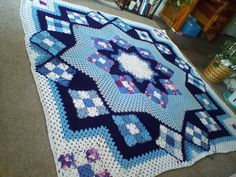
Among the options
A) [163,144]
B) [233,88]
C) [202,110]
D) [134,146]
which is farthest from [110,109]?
[233,88]

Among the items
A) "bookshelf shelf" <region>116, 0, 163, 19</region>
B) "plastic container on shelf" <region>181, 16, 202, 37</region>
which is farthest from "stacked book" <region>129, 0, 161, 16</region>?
"plastic container on shelf" <region>181, 16, 202, 37</region>

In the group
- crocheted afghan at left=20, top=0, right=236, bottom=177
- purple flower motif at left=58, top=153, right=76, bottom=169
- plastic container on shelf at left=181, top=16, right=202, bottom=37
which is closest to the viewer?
purple flower motif at left=58, top=153, right=76, bottom=169

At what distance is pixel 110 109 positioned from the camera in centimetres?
143

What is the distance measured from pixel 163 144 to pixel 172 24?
6.98 feet

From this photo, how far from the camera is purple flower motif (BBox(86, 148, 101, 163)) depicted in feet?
3.69

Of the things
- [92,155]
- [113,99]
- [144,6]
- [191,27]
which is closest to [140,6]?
[144,6]

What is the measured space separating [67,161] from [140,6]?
7.72ft

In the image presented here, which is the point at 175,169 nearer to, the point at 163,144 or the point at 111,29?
the point at 163,144

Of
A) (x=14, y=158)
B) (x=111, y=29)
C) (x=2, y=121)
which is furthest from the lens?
(x=111, y=29)

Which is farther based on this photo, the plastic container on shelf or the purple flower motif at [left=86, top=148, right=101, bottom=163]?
the plastic container on shelf

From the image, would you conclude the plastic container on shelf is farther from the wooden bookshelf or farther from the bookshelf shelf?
the bookshelf shelf

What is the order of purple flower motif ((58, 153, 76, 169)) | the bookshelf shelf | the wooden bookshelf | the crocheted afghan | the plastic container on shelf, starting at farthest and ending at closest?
the plastic container on shelf < the wooden bookshelf < the bookshelf shelf < the crocheted afghan < purple flower motif ((58, 153, 76, 169))

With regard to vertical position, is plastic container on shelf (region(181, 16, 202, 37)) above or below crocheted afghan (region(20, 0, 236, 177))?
above

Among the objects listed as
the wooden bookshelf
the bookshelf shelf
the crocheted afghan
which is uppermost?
the wooden bookshelf
